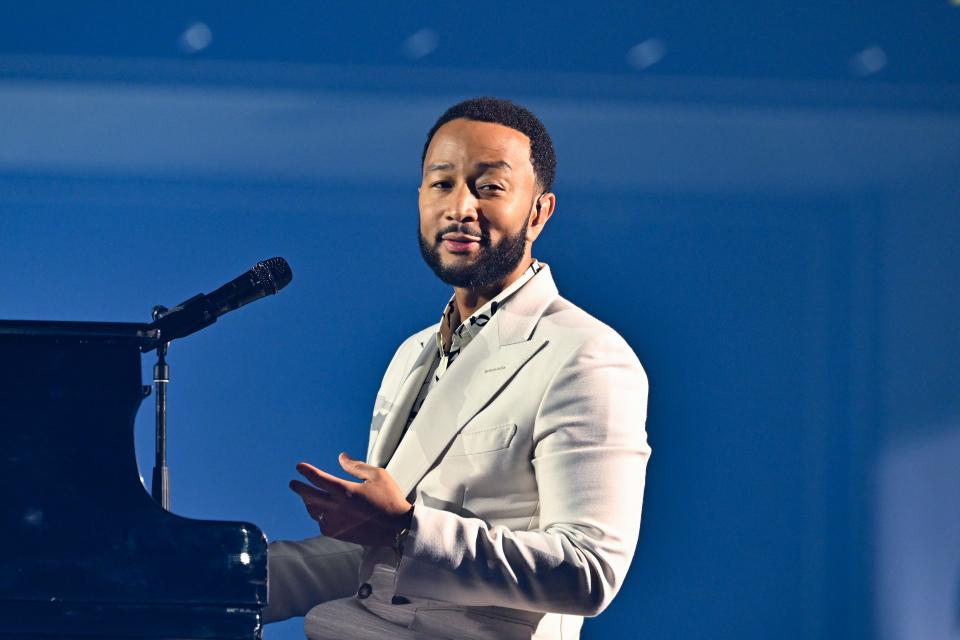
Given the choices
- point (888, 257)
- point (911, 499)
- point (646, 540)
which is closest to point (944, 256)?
point (888, 257)

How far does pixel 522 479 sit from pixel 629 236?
1531 mm

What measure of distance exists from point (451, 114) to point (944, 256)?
1.84m

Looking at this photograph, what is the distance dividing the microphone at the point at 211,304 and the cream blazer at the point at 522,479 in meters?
0.37

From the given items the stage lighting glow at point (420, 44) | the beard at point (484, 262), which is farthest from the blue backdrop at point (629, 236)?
the beard at point (484, 262)

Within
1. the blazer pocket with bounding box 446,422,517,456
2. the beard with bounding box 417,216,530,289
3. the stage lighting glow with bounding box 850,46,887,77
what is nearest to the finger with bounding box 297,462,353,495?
the blazer pocket with bounding box 446,422,517,456

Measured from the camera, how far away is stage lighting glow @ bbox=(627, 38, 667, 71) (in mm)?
3117

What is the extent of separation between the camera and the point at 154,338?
138 centimetres

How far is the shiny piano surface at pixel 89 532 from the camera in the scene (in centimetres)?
130

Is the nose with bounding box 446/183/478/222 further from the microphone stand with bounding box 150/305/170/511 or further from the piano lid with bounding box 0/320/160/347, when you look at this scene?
the piano lid with bounding box 0/320/160/347

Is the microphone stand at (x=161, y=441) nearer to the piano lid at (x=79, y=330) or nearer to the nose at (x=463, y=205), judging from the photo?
the piano lid at (x=79, y=330)

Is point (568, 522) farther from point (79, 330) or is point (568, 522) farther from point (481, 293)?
point (79, 330)

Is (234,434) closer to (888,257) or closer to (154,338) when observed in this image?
(154,338)

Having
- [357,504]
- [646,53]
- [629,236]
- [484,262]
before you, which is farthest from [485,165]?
[646,53]

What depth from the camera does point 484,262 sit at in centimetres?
190
